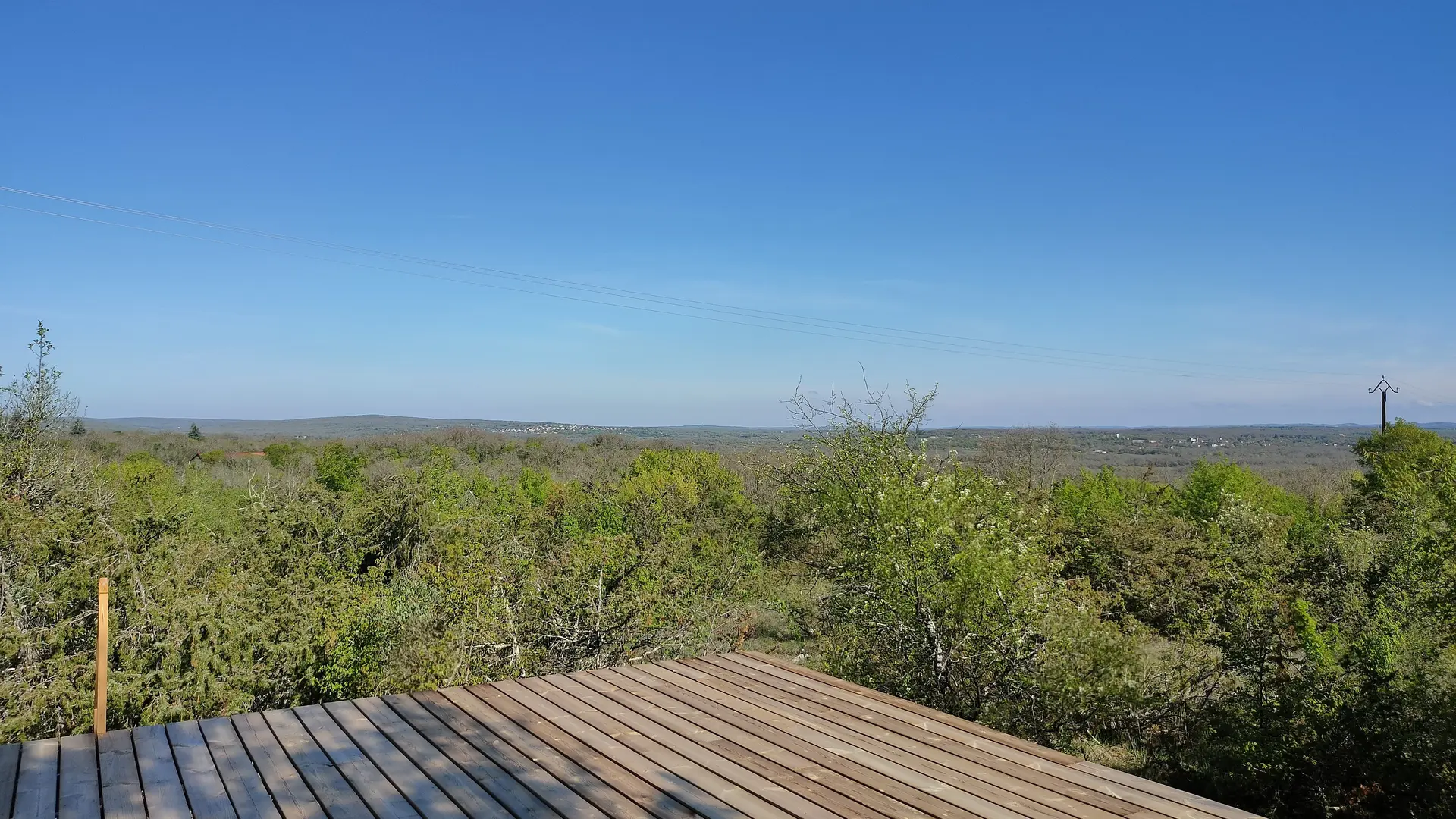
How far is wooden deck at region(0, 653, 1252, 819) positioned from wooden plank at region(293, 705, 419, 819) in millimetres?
10

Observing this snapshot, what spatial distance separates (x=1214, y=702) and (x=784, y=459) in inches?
284

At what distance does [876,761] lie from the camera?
3801mm

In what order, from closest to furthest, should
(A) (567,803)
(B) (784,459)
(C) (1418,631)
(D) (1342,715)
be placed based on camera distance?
1. (A) (567,803)
2. (D) (1342,715)
3. (C) (1418,631)
4. (B) (784,459)

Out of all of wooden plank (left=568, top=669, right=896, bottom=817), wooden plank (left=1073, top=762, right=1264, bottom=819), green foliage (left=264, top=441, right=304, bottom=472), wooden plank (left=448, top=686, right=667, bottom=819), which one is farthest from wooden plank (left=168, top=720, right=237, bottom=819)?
green foliage (left=264, top=441, right=304, bottom=472)

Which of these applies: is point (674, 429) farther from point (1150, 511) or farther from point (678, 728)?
point (678, 728)

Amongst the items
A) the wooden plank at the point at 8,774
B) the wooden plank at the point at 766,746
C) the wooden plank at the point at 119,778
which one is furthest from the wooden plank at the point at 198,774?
the wooden plank at the point at 766,746

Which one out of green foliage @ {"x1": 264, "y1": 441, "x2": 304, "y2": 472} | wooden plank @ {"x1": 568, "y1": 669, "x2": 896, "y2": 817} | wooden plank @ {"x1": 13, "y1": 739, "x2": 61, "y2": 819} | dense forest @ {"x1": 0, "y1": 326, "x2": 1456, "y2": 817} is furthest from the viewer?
green foliage @ {"x1": 264, "y1": 441, "x2": 304, "y2": 472}

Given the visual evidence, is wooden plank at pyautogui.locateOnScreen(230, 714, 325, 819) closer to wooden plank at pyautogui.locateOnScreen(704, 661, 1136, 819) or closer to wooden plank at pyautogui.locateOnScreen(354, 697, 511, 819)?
wooden plank at pyautogui.locateOnScreen(354, 697, 511, 819)

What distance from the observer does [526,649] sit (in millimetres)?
10680

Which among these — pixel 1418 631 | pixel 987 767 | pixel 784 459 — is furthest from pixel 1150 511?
pixel 987 767

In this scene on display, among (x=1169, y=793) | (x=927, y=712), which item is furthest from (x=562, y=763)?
(x=1169, y=793)

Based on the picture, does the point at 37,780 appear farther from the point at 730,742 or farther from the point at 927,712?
the point at 927,712

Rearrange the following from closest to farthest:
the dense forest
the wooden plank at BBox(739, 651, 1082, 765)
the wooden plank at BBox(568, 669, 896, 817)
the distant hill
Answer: the wooden plank at BBox(568, 669, 896, 817), the wooden plank at BBox(739, 651, 1082, 765), the dense forest, the distant hill

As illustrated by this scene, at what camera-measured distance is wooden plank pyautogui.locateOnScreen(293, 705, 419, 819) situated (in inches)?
125
